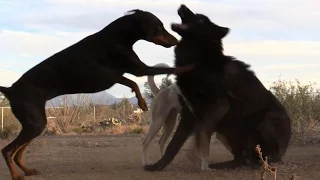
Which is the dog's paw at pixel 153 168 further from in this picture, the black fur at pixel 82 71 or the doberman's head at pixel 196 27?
the doberman's head at pixel 196 27

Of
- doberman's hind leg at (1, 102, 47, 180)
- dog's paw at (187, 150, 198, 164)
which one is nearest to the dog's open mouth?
dog's paw at (187, 150, 198, 164)

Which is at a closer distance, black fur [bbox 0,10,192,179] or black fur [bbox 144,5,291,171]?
black fur [bbox 0,10,192,179]

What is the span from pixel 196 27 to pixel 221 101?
1.10m

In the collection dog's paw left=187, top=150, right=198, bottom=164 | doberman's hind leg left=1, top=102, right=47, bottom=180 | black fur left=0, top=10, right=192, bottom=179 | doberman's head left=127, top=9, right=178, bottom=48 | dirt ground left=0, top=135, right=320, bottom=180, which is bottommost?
dirt ground left=0, top=135, right=320, bottom=180

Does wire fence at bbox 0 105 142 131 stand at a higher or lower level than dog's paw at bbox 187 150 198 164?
higher

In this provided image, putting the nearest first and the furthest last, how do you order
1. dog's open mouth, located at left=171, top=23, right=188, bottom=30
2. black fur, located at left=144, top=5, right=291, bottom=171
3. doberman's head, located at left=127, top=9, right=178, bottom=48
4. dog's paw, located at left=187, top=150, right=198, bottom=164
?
doberman's head, located at left=127, top=9, right=178, bottom=48, black fur, located at left=144, top=5, right=291, bottom=171, dog's open mouth, located at left=171, top=23, right=188, bottom=30, dog's paw, located at left=187, top=150, right=198, bottom=164

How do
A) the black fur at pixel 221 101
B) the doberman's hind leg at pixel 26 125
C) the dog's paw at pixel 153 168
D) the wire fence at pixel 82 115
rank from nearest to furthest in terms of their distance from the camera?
1. the doberman's hind leg at pixel 26 125
2. the black fur at pixel 221 101
3. the dog's paw at pixel 153 168
4. the wire fence at pixel 82 115

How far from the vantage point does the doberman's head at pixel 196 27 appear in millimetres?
8133

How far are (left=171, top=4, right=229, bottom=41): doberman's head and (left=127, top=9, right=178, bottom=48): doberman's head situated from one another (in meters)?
0.34

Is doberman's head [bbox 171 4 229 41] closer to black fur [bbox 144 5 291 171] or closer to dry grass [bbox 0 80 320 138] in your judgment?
black fur [bbox 144 5 291 171]

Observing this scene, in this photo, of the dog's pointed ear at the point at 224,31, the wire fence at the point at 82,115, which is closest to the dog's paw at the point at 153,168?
the dog's pointed ear at the point at 224,31

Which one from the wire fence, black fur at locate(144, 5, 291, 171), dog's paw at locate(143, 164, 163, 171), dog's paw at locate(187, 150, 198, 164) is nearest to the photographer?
black fur at locate(144, 5, 291, 171)

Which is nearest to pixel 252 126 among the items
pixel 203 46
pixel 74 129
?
pixel 203 46

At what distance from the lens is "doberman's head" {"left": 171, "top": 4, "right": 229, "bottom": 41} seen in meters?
8.13
